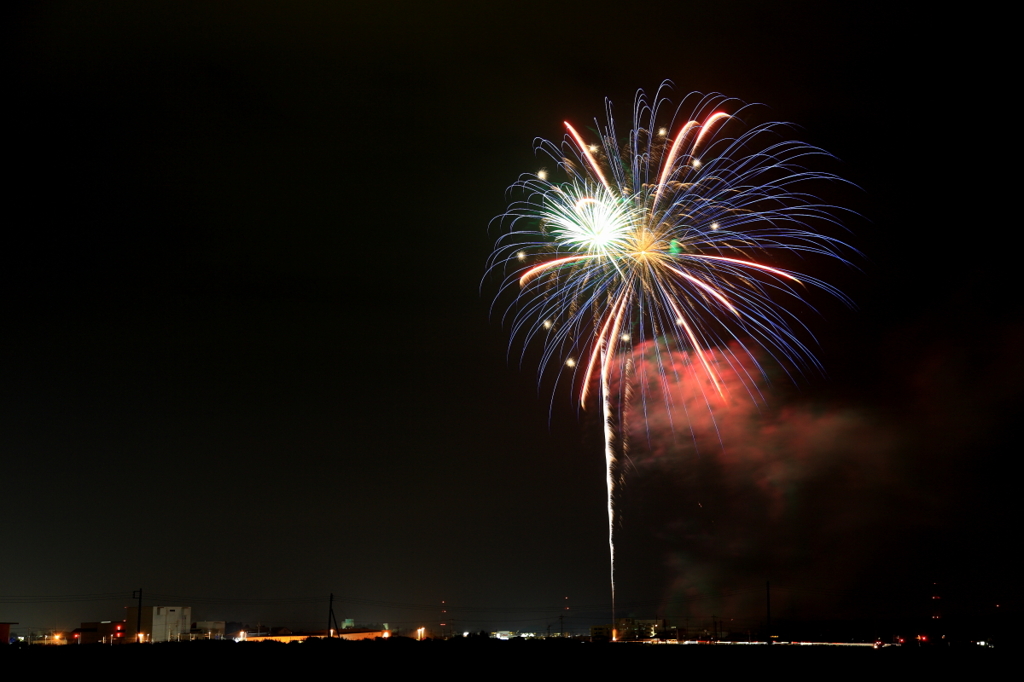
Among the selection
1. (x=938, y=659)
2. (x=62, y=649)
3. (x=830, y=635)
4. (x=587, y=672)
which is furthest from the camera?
(x=830, y=635)

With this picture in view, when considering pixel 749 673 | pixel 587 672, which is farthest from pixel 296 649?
pixel 749 673

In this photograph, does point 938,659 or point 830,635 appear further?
point 830,635

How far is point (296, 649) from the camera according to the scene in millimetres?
23906

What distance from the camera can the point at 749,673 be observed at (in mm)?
23562

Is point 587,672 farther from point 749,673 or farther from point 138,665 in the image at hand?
point 138,665

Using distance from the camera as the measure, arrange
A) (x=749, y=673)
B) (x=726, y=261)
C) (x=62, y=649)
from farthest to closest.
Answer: (x=726, y=261) < (x=62, y=649) < (x=749, y=673)

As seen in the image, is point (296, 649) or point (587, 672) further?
point (296, 649)

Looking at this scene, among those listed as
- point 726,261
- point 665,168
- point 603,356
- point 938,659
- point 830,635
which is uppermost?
point 665,168

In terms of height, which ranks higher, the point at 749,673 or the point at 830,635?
the point at 749,673

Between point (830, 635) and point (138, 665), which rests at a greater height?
point (138, 665)

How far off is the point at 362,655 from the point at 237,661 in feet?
11.0

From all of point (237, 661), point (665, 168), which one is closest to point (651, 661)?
point (237, 661)

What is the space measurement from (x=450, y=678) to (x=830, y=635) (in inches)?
3401

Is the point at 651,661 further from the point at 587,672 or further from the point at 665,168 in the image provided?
the point at 665,168
